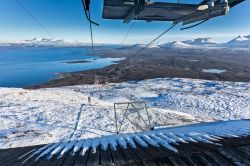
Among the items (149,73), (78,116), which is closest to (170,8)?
(78,116)

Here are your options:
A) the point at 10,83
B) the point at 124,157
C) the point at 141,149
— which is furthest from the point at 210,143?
the point at 10,83

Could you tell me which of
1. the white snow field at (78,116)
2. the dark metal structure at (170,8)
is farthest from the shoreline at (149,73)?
the dark metal structure at (170,8)

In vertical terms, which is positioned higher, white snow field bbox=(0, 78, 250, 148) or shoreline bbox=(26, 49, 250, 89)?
shoreline bbox=(26, 49, 250, 89)

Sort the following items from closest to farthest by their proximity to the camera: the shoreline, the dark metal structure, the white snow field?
the dark metal structure, the white snow field, the shoreline

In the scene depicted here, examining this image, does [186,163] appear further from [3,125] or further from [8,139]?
[3,125]

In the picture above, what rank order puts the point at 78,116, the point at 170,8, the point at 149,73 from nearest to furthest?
the point at 170,8
the point at 78,116
the point at 149,73

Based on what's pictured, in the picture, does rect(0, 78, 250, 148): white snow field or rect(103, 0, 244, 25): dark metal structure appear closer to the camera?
rect(103, 0, 244, 25): dark metal structure

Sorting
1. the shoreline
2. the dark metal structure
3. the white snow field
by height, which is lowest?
the white snow field

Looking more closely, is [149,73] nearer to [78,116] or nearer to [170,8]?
[78,116]

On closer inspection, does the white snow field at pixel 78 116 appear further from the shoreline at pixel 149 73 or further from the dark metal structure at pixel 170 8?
the shoreline at pixel 149 73

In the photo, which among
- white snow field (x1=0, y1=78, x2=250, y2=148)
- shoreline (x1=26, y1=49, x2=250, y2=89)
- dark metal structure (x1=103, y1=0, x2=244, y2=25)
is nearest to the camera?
dark metal structure (x1=103, y1=0, x2=244, y2=25)

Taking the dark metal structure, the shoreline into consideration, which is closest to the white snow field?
the dark metal structure

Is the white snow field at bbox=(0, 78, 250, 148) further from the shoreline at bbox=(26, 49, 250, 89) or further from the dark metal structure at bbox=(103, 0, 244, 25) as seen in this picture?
the shoreline at bbox=(26, 49, 250, 89)
